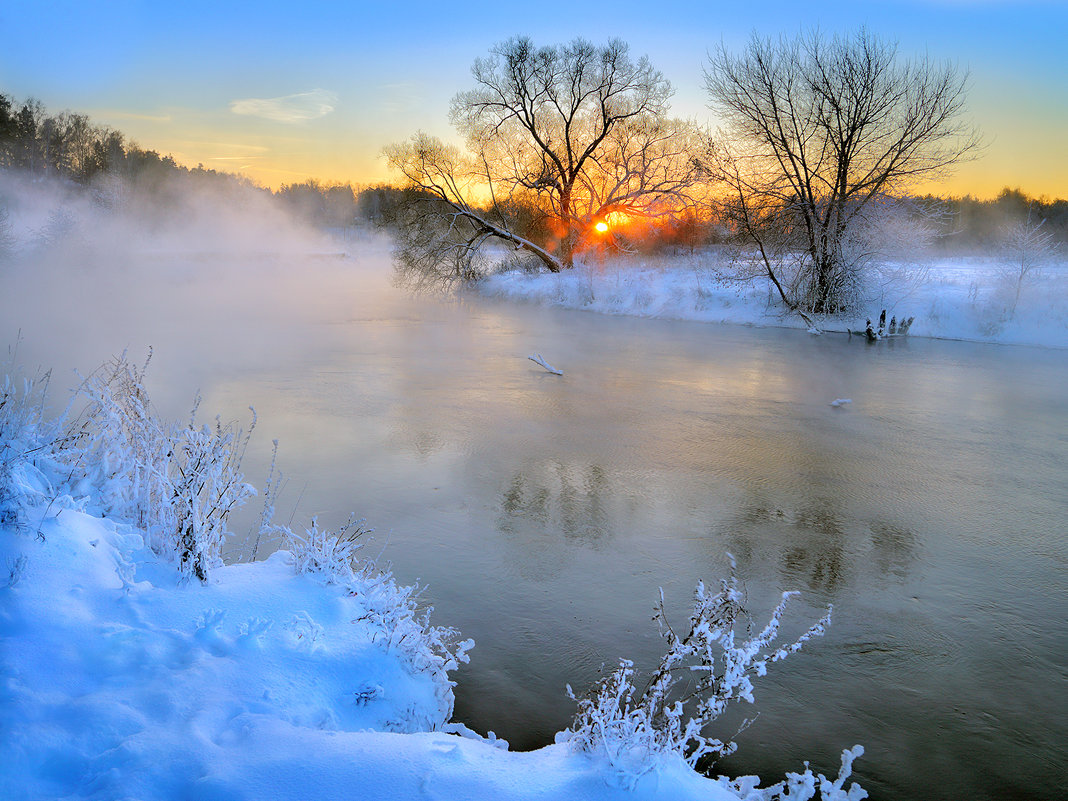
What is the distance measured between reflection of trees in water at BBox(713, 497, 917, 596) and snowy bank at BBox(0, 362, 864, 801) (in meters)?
2.19

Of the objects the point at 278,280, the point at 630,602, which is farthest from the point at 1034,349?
the point at 278,280

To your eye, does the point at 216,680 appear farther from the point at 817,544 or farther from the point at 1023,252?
the point at 1023,252

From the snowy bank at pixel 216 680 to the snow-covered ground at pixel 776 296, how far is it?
17.3 metres

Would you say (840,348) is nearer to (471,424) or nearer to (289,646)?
(471,424)

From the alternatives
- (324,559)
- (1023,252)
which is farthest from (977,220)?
(324,559)

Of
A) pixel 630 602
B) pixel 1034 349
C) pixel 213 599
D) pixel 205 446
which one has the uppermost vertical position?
pixel 1034 349

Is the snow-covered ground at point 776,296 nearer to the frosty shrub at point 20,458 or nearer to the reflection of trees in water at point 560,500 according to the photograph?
the reflection of trees in water at point 560,500

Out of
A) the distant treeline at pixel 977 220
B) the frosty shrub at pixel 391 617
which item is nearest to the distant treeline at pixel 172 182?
the distant treeline at pixel 977 220

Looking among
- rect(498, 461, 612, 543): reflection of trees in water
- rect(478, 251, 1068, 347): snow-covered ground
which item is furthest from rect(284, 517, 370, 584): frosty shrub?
rect(478, 251, 1068, 347): snow-covered ground

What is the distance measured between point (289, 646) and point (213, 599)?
55 centimetres

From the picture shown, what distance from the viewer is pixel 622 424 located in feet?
28.9

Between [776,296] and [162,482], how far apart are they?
18613mm

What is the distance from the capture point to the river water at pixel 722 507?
346 centimetres

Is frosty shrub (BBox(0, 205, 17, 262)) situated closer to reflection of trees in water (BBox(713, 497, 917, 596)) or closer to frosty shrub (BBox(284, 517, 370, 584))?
frosty shrub (BBox(284, 517, 370, 584))
